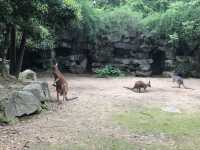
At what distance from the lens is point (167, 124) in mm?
9273

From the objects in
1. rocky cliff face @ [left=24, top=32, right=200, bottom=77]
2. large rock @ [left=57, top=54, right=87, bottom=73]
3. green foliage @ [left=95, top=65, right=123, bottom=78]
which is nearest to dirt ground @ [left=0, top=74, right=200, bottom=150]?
green foliage @ [left=95, top=65, right=123, bottom=78]

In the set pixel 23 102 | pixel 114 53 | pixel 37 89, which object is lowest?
pixel 23 102

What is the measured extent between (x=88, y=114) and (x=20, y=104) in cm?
182

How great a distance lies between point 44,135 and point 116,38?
1618cm

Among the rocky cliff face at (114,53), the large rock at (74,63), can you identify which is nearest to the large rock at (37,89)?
the large rock at (74,63)

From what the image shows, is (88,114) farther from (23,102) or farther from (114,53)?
(114,53)

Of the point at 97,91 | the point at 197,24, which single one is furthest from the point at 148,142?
the point at 197,24

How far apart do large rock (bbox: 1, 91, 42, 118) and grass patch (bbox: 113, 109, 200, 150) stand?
6.48ft

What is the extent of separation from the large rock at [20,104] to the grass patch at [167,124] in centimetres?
197

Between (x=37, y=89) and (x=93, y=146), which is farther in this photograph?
(x=37, y=89)

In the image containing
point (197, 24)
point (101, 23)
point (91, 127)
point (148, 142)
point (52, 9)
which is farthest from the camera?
point (101, 23)

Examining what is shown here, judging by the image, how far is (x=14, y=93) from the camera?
30.8 ft

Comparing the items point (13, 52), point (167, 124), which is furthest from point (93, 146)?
point (13, 52)

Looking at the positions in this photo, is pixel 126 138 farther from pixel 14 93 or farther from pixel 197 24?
pixel 197 24
